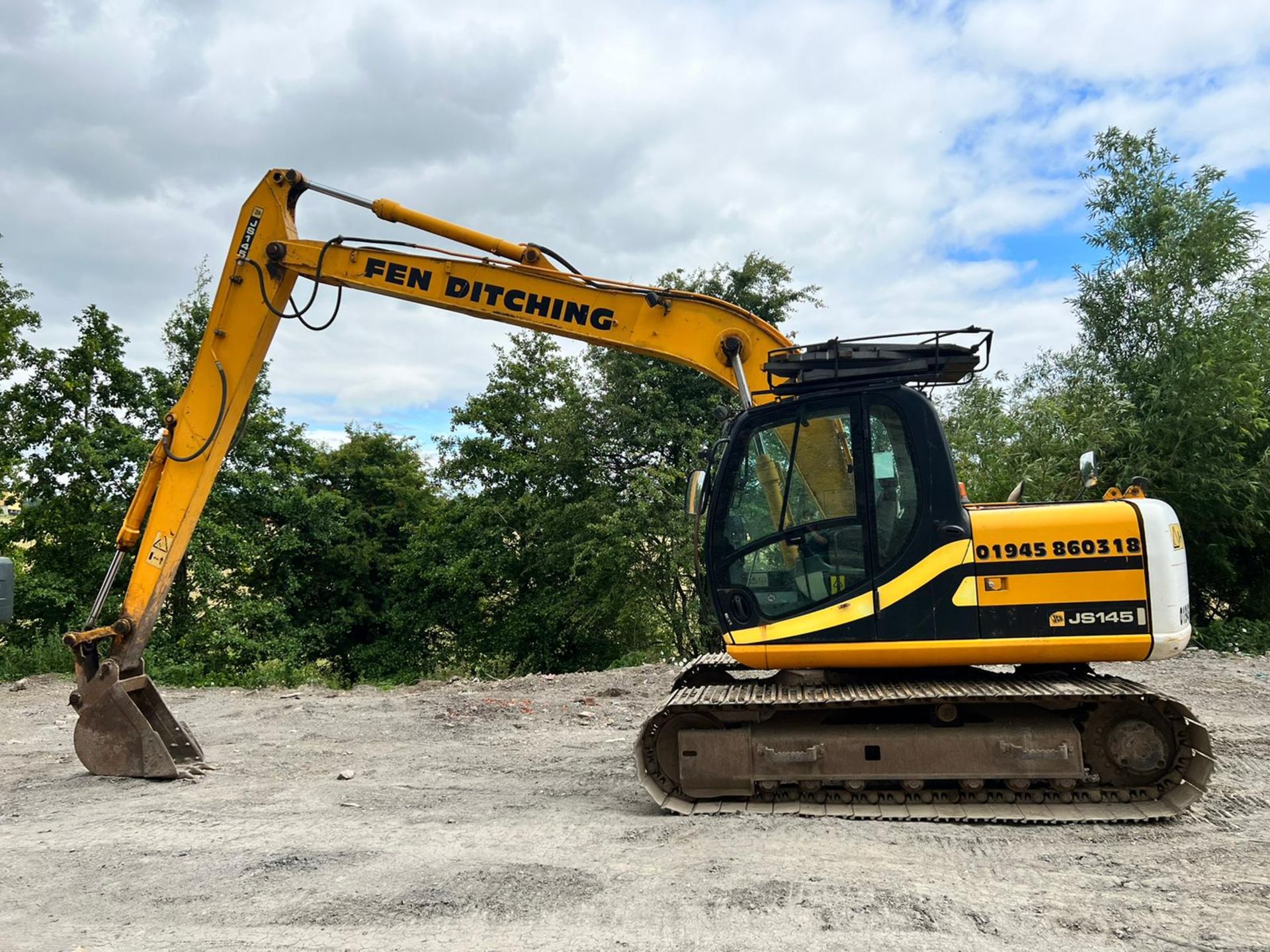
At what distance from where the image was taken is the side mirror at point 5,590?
6.85m

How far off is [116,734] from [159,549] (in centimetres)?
136

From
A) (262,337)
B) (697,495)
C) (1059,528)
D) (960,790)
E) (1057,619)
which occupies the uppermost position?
(262,337)

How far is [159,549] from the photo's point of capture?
6656 millimetres

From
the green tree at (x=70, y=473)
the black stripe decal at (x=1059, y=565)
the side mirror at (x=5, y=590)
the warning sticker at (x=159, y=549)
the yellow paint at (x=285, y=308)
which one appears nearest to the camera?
the black stripe decal at (x=1059, y=565)

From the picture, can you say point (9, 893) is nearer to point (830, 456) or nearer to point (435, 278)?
point (435, 278)

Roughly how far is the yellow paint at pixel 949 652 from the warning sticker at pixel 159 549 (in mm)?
4289

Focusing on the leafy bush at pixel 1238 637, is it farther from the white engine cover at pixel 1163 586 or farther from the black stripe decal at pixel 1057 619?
the black stripe decal at pixel 1057 619

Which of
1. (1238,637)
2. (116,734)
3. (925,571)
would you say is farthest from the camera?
(1238,637)

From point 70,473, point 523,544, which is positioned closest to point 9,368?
point 70,473

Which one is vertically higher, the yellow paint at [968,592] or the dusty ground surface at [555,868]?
the yellow paint at [968,592]

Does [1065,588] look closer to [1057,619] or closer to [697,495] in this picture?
[1057,619]

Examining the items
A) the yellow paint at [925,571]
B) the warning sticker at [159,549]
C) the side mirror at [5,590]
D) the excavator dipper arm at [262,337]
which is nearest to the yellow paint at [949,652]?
the yellow paint at [925,571]

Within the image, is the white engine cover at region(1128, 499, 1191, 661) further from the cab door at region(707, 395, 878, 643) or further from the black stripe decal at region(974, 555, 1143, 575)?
the cab door at region(707, 395, 878, 643)

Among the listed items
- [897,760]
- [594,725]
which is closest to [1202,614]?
[594,725]
